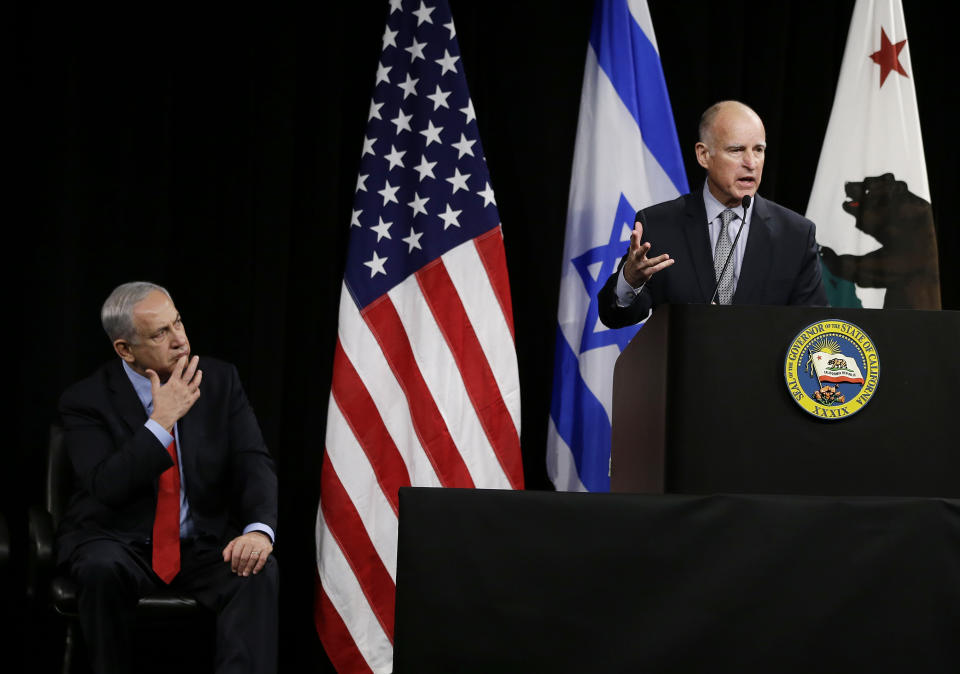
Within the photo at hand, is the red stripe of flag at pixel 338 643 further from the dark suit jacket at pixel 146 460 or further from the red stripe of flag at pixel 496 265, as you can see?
the red stripe of flag at pixel 496 265

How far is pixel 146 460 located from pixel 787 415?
1857 mm

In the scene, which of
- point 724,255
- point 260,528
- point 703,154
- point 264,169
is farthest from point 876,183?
point 260,528

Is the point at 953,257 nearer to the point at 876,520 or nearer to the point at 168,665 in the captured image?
the point at 876,520

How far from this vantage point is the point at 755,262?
7.77 ft

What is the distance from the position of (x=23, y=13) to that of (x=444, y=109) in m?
1.57

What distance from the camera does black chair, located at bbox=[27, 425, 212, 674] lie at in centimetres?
284

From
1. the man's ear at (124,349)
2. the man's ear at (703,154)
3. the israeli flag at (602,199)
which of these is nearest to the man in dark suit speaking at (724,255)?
the man's ear at (703,154)

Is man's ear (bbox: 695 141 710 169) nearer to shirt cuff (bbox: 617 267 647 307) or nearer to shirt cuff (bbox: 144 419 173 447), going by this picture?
shirt cuff (bbox: 617 267 647 307)

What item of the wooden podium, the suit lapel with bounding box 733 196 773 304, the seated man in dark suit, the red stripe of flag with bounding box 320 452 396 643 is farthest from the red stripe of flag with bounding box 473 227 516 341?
the wooden podium

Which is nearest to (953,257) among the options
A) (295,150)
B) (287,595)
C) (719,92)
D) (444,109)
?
(719,92)

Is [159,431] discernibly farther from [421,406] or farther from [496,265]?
[496,265]

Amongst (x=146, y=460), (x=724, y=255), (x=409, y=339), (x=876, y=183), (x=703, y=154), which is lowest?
(x=146, y=460)

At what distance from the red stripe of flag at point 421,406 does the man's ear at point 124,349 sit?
0.88m

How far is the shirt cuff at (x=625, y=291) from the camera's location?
223 cm
